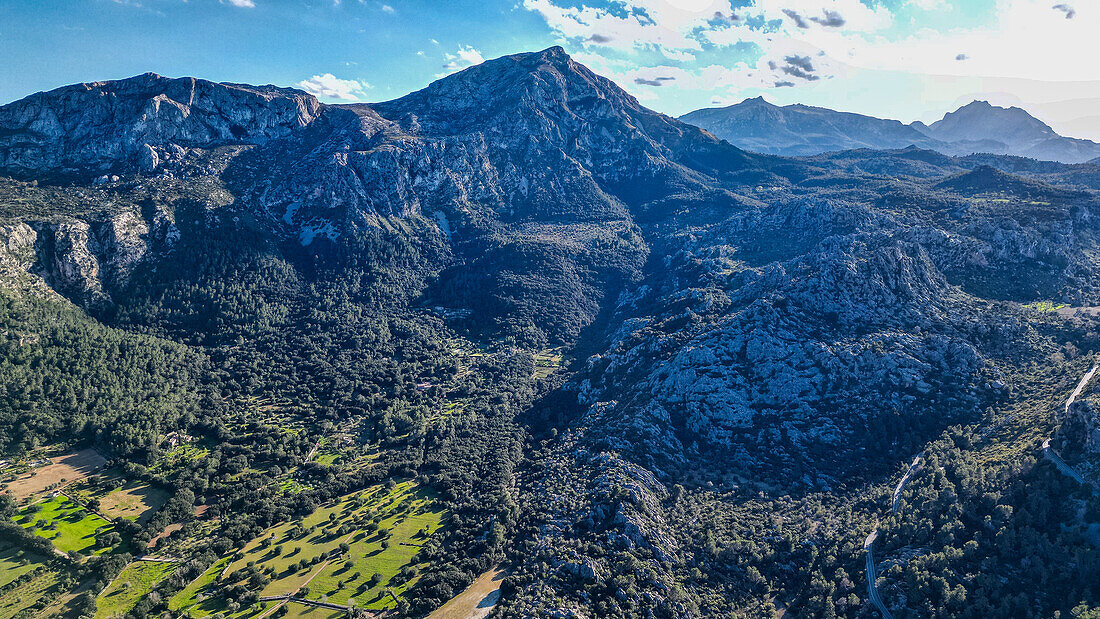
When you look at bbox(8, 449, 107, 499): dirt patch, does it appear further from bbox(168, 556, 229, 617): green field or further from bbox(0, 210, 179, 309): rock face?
bbox(0, 210, 179, 309): rock face

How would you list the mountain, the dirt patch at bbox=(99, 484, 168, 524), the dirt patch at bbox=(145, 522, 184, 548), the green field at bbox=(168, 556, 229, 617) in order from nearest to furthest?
the green field at bbox=(168, 556, 229, 617)
the mountain
the dirt patch at bbox=(145, 522, 184, 548)
the dirt patch at bbox=(99, 484, 168, 524)

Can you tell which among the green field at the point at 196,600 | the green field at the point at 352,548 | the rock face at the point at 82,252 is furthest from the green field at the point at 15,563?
the rock face at the point at 82,252

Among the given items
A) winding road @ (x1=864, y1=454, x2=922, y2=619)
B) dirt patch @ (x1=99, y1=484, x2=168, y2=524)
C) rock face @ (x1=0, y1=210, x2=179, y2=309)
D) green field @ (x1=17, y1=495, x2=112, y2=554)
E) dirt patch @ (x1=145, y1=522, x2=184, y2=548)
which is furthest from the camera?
rock face @ (x1=0, y1=210, x2=179, y2=309)

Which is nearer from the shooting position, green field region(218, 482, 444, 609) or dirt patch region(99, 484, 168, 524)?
green field region(218, 482, 444, 609)

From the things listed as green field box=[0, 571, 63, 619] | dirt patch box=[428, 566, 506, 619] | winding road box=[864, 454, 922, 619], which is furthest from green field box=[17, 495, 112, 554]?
winding road box=[864, 454, 922, 619]

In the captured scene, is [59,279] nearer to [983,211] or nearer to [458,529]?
[458,529]

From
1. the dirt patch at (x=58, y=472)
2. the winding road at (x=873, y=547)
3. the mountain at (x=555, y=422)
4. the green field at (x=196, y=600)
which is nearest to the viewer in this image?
the winding road at (x=873, y=547)

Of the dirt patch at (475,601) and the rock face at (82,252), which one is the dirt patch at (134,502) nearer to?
the dirt patch at (475,601)
